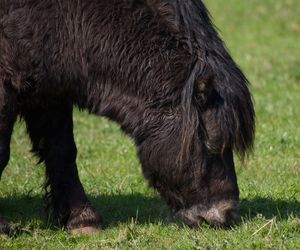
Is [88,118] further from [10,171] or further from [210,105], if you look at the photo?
[210,105]

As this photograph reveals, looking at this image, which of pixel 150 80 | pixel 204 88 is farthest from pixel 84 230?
pixel 204 88

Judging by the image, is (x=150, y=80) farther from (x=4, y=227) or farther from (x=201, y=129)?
(x=4, y=227)

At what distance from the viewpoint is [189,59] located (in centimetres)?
582

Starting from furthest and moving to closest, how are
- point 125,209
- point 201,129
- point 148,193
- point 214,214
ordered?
point 148,193, point 125,209, point 214,214, point 201,129

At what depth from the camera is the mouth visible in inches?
233

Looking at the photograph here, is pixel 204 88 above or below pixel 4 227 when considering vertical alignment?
above

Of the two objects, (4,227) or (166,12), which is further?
(4,227)

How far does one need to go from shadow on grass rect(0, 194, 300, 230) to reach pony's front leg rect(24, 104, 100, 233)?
0.52 feet

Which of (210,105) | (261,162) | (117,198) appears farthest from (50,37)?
(261,162)

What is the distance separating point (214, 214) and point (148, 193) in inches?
66.0

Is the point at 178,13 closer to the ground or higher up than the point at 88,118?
higher up

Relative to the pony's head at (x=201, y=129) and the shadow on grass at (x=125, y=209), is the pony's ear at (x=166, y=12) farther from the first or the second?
the shadow on grass at (x=125, y=209)

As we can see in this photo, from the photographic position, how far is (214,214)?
592cm

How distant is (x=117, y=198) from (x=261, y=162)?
6.20 feet
